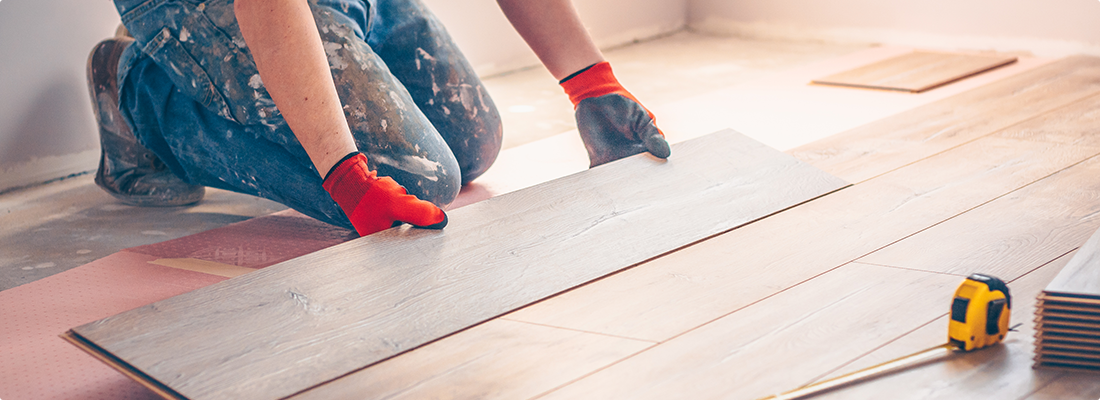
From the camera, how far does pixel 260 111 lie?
5.69 feet

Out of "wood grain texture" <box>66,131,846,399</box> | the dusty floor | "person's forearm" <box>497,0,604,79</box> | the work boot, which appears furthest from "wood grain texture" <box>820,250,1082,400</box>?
the work boot

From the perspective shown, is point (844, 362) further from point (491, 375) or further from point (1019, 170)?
point (1019, 170)

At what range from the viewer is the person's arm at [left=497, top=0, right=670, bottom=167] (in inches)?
74.4

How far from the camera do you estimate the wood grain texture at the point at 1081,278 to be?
94 cm

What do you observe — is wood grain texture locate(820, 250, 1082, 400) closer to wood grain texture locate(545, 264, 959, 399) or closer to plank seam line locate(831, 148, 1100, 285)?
wood grain texture locate(545, 264, 959, 399)

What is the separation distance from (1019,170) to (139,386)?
1780 mm

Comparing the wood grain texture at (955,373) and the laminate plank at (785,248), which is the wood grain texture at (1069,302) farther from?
the laminate plank at (785,248)

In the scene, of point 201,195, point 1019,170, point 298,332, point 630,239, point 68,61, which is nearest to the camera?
point 298,332

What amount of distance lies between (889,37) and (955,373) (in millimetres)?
Answer: 3413

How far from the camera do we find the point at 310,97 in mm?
1502

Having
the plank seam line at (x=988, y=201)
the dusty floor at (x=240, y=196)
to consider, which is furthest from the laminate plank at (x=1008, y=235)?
the dusty floor at (x=240, y=196)

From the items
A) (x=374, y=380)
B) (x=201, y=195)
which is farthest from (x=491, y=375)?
(x=201, y=195)

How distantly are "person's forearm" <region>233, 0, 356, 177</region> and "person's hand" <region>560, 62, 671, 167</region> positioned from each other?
63 centimetres

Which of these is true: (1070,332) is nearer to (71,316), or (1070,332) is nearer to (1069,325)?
(1069,325)
